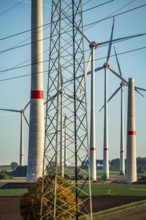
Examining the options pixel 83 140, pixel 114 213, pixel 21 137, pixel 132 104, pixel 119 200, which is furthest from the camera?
pixel 21 137

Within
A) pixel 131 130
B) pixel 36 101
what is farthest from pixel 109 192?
pixel 131 130

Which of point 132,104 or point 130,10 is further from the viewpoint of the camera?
point 132,104

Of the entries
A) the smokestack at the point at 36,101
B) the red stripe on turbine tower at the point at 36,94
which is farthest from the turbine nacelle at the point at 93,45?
the red stripe on turbine tower at the point at 36,94

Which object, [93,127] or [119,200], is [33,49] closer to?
[119,200]

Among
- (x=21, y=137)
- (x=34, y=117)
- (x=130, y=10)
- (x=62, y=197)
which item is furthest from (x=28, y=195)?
(x=21, y=137)

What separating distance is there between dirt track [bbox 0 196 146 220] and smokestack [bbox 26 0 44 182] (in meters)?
8.08

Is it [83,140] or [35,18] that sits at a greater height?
[35,18]

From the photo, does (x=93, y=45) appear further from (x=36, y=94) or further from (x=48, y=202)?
(x=48, y=202)

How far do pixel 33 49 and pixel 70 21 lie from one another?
3386 centimetres

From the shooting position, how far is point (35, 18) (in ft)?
209

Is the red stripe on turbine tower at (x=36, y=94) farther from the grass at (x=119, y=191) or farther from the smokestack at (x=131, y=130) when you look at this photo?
the smokestack at (x=131, y=130)

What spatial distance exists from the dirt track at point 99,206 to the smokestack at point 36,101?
26.5ft

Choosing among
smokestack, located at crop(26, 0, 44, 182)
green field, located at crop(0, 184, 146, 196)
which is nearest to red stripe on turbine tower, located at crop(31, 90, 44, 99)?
smokestack, located at crop(26, 0, 44, 182)

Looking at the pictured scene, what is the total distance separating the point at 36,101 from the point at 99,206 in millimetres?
21916
